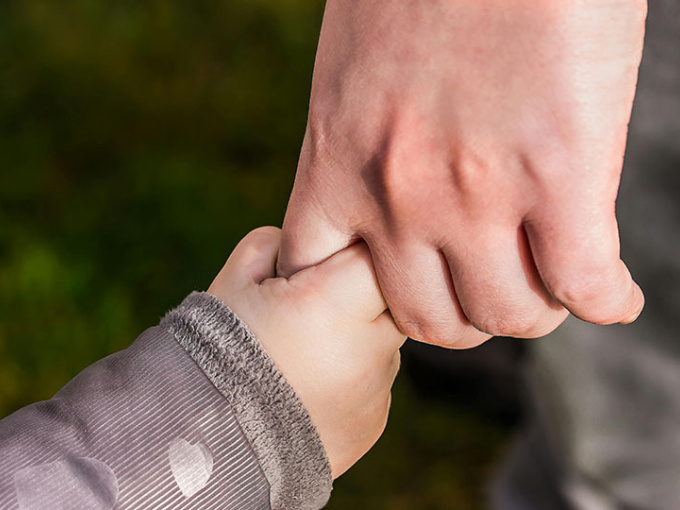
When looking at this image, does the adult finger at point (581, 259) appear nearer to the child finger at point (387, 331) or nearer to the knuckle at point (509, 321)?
the knuckle at point (509, 321)

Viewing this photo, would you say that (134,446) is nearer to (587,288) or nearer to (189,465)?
(189,465)

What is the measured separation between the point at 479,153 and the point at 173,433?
0.93 feet

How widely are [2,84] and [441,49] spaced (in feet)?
4.45

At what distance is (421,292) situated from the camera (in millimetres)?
591

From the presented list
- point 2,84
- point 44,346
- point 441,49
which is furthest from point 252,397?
point 2,84

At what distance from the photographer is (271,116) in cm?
165

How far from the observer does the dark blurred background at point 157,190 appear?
4.48 feet

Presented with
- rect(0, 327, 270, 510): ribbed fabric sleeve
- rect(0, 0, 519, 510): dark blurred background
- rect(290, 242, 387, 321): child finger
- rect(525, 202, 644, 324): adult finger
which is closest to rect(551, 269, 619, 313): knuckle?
rect(525, 202, 644, 324): adult finger

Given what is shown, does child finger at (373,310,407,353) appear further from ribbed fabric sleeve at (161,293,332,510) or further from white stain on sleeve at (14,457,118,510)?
white stain on sleeve at (14,457,118,510)

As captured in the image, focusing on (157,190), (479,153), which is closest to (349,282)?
(479,153)

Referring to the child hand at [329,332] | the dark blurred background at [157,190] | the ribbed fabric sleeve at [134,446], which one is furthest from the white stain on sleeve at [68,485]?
the dark blurred background at [157,190]

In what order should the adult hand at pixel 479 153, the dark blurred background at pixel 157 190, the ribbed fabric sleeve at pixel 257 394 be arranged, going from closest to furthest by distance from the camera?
the adult hand at pixel 479 153
the ribbed fabric sleeve at pixel 257 394
the dark blurred background at pixel 157 190

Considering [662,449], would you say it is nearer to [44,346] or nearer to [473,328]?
[473,328]

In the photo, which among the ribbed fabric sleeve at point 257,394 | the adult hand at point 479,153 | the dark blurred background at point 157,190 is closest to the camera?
the adult hand at point 479,153
